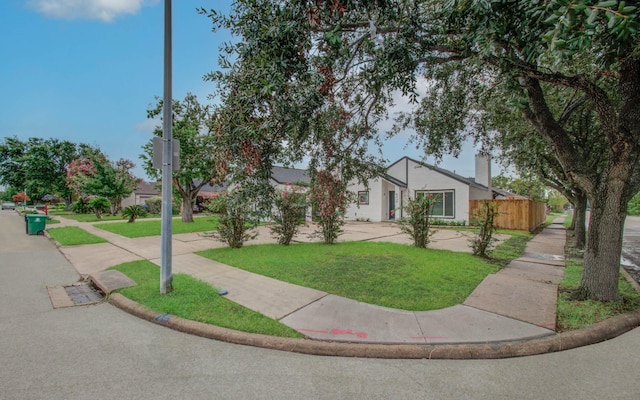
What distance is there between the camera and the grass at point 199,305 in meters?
3.61

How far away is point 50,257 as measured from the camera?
8414 millimetres

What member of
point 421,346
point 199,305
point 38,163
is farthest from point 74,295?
point 38,163

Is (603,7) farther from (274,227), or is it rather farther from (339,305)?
(274,227)

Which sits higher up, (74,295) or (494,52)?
(494,52)

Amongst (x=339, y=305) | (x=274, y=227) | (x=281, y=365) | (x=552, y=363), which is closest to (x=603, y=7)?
(x=552, y=363)

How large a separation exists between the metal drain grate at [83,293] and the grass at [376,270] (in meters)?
2.61

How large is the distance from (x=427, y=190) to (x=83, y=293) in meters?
18.0

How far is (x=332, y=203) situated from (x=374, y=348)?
2259mm

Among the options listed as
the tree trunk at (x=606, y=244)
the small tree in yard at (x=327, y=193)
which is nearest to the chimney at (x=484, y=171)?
the tree trunk at (x=606, y=244)

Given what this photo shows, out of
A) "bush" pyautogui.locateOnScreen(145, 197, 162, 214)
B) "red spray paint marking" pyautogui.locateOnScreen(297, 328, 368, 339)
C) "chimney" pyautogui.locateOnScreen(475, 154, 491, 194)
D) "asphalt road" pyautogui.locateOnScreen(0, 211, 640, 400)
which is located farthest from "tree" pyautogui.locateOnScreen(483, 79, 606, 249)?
"bush" pyautogui.locateOnScreen(145, 197, 162, 214)

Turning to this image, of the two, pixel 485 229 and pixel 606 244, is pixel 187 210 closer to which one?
pixel 485 229

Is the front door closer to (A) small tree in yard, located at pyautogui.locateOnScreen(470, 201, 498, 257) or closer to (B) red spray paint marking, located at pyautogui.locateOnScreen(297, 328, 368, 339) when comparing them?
(A) small tree in yard, located at pyautogui.locateOnScreen(470, 201, 498, 257)

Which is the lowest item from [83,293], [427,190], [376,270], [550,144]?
[83,293]

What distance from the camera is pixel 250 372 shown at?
110 inches
